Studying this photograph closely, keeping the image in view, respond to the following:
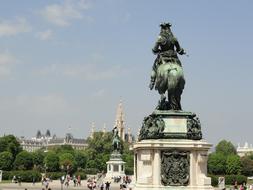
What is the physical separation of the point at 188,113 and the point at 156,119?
1.52m

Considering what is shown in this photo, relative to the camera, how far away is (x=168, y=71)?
25484 millimetres

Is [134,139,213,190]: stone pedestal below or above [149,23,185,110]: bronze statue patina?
below

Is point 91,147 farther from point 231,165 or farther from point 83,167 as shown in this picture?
point 231,165

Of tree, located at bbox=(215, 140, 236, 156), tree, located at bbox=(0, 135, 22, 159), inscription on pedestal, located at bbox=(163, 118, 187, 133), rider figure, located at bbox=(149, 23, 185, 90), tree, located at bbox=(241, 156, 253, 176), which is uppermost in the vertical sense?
tree, located at bbox=(215, 140, 236, 156)

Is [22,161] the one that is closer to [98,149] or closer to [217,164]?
[98,149]

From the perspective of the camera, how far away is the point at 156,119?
980 inches

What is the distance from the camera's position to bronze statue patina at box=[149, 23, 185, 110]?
2547 centimetres

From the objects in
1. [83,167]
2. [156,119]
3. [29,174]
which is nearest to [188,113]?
[156,119]

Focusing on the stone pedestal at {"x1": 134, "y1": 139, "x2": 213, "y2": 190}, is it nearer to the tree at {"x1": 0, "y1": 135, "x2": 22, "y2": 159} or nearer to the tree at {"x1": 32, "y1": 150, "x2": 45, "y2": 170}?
the tree at {"x1": 0, "y1": 135, "x2": 22, "y2": 159}

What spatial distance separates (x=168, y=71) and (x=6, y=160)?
278 ft

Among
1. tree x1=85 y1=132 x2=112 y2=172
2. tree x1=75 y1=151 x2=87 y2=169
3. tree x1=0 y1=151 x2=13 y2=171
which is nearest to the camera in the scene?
tree x1=0 y1=151 x2=13 y2=171

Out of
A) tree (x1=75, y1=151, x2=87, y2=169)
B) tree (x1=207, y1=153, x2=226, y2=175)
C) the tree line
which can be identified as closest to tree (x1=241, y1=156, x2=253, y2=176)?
tree (x1=207, y1=153, x2=226, y2=175)

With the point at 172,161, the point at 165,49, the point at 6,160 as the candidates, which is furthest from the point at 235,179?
the point at 6,160

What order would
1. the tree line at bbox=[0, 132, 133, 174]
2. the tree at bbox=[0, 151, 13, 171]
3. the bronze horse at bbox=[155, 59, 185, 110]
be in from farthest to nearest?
the tree line at bbox=[0, 132, 133, 174] → the tree at bbox=[0, 151, 13, 171] → the bronze horse at bbox=[155, 59, 185, 110]
